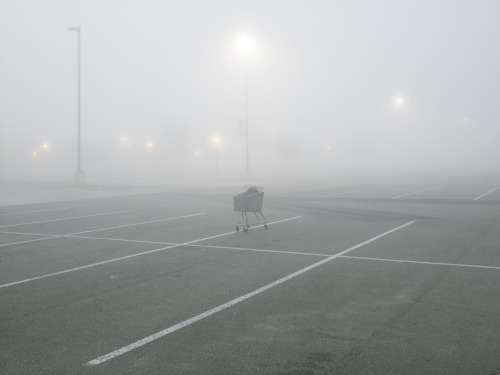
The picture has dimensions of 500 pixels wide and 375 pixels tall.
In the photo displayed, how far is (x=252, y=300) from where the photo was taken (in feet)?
19.3

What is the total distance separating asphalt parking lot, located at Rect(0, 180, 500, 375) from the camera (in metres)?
4.18

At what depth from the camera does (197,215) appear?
15.2m

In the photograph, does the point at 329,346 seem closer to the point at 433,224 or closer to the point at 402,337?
the point at 402,337

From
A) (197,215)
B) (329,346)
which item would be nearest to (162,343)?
(329,346)

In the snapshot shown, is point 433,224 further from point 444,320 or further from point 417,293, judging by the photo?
point 444,320

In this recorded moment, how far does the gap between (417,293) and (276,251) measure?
331 centimetres

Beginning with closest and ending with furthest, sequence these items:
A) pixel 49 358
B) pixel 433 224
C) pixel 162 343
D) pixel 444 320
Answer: pixel 49 358, pixel 162 343, pixel 444 320, pixel 433 224

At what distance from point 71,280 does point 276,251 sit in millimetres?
3643

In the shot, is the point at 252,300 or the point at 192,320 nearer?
the point at 192,320

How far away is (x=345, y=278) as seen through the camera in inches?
273

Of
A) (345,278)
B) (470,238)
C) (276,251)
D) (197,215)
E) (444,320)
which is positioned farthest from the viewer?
(197,215)

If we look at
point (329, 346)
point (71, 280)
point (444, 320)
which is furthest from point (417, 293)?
point (71, 280)

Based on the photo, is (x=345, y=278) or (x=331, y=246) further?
(x=331, y=246)

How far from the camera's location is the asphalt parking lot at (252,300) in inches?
164
